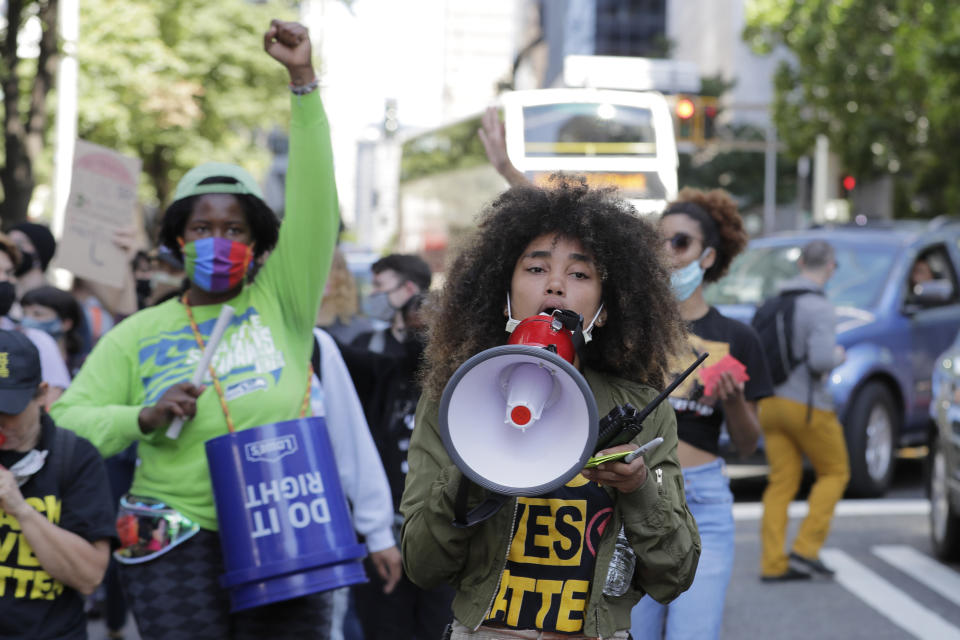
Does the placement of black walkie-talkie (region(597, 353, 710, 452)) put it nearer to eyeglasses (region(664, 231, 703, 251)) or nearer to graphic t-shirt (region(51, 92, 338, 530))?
graphic t-shirt (region(51, 92, 338, 530))

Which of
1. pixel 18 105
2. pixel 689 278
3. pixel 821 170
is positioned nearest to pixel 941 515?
pixel 689 278

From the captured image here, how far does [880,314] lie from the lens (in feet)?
33.8

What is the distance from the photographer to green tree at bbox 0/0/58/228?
10992 millimetres

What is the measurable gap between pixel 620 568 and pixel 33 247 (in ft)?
16.2

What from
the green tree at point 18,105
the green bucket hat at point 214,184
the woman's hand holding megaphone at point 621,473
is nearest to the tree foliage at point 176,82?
the green tree at point 18,105

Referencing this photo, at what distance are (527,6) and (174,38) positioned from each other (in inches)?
4005

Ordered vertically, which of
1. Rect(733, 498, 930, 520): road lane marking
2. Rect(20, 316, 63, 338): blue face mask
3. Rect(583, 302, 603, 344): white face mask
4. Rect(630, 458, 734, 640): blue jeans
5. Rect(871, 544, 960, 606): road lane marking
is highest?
Rect(583, 302, 603, 344): white face mask

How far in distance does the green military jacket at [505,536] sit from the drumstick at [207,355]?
0.93 metres

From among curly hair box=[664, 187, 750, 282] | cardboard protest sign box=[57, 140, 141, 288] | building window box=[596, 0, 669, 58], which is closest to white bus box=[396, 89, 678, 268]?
cardboard protest sign box=[57, 140, 141, 288]

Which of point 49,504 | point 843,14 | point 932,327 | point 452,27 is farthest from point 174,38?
point 452,27

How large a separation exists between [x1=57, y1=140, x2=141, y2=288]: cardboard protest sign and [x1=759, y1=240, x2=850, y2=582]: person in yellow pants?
373 cm

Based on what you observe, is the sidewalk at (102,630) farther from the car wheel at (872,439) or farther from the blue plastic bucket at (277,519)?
the car wheel at (872,439)

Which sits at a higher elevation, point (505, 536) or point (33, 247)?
point (33, 247)

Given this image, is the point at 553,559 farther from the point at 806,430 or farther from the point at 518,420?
the point at 806,430
